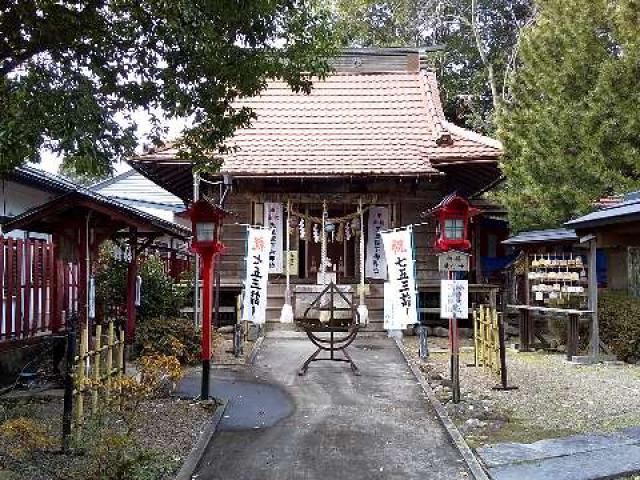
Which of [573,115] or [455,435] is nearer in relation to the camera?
[455,435]

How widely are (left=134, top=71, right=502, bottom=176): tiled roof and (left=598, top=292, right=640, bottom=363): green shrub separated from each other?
442 centimetres

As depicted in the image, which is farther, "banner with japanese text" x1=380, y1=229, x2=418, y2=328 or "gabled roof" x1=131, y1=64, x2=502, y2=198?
"gabled roof" x1=131, y1=64, x2=502, y2=198

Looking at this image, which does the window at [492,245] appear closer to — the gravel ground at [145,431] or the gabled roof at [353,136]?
the gabled roof at [353,136]

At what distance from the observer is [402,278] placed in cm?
1366

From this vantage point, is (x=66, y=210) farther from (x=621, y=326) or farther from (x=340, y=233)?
(x=621, y=326)

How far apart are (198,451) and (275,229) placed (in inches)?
408

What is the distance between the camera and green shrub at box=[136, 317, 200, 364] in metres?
11.6

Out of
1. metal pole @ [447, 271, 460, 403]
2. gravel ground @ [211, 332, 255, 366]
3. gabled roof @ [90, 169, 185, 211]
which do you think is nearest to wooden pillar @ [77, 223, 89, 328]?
gravel ground @ [211, 332, 255, 366]

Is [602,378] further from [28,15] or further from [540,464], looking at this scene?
[28,15]

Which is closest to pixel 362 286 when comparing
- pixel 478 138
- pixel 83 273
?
pixel 478 138

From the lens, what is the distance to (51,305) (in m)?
10.1

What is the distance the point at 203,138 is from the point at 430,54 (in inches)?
578

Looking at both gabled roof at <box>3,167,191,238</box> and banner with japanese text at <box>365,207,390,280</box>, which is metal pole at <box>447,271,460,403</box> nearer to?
gabled roof at <box>3,167,191,238</box>

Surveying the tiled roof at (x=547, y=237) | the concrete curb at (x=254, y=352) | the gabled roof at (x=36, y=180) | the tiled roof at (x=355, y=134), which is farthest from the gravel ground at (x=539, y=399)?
the gabled roof at (x=36, y=180)
